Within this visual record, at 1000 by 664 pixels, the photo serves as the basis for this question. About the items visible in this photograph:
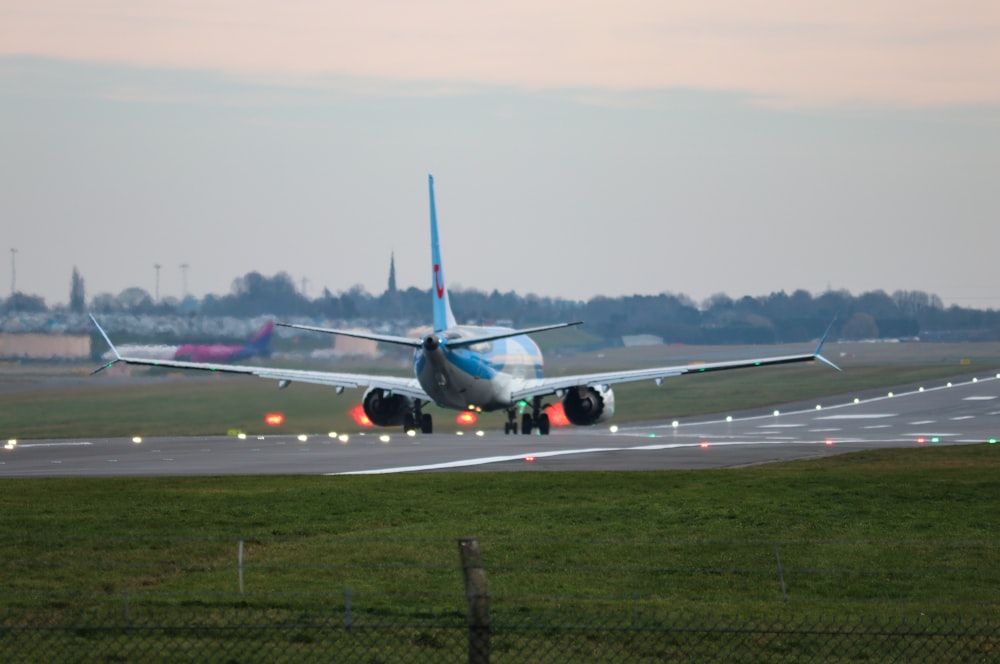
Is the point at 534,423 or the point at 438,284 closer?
the point at 438,284

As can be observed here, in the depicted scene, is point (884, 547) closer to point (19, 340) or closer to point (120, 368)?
point (120, 368)

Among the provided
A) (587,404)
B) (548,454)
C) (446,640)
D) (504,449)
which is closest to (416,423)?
(587,404)

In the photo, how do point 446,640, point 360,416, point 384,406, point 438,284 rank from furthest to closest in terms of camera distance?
point 360,416, point 384,406, point 438,284, point 446,640

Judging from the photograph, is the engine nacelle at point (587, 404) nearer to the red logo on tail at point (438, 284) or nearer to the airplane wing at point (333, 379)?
the airplane wing at point (333, 379)

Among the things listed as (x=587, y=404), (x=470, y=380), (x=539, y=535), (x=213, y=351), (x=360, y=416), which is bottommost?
(x=539, y=535)

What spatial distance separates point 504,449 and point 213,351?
33728 millimetres

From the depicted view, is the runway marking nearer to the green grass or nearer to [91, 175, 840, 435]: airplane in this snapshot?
the green grass

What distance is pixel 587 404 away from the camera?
219ft

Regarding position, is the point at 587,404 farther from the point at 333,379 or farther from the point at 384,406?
the point at 333,379

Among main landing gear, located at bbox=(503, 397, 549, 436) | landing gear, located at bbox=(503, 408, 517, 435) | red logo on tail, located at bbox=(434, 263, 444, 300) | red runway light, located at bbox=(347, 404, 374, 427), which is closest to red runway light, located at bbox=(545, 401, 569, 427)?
landing gear, located at bbox=(503, 408, 517, 435)

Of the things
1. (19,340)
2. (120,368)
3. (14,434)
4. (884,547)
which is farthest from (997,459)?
(19,340)

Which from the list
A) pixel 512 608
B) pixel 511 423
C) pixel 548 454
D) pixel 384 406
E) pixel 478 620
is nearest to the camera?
pixel 478 620

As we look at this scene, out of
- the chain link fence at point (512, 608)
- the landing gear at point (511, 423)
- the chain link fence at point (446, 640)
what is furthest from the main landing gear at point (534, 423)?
A: the chain link fence at point (446, 640)

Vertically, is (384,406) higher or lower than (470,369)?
lower
